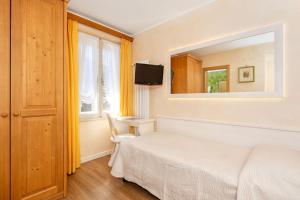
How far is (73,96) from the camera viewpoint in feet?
8.41

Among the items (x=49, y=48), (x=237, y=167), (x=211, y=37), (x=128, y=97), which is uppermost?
(x=211, y=37)

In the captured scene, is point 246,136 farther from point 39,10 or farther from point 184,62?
point 39,10

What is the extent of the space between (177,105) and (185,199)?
1.52 metres

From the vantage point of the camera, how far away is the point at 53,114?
5.96ft

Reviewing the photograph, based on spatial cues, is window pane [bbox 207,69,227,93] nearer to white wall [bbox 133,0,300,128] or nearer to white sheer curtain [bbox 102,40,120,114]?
white wall [bbox 133,0,300,128]

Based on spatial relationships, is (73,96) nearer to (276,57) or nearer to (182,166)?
(182,166)

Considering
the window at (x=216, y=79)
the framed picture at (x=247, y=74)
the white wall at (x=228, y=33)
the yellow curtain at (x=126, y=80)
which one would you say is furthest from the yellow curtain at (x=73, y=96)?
the framed picture at (x=247, y=74)

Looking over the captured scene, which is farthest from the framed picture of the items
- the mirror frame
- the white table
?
the white table

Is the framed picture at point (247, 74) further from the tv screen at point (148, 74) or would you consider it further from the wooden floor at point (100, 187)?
the wooden floor at point (100, 187)

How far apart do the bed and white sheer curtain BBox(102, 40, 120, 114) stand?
4.23 feet

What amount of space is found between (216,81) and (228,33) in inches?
26.0

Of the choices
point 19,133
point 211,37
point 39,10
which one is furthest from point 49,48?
point 211,37

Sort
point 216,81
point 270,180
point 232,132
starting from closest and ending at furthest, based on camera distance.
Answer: point 270,180, point 232,132, point 216,81

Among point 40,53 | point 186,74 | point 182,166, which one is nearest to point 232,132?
point 182,166
